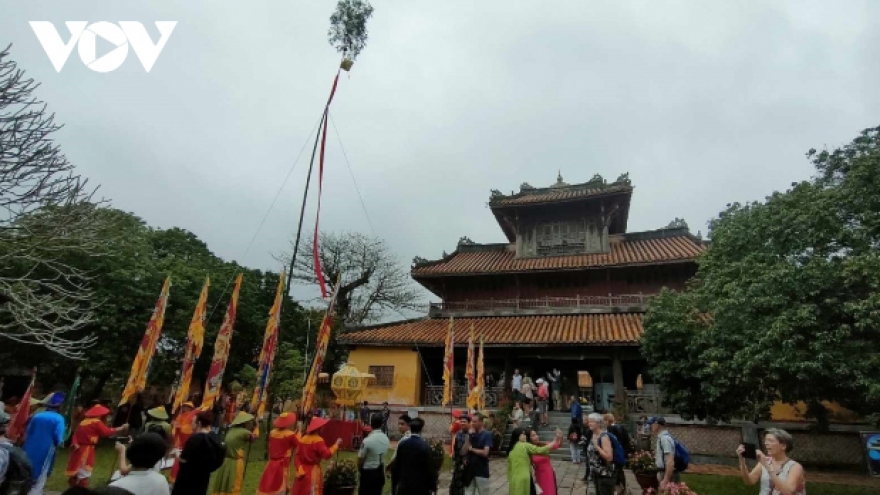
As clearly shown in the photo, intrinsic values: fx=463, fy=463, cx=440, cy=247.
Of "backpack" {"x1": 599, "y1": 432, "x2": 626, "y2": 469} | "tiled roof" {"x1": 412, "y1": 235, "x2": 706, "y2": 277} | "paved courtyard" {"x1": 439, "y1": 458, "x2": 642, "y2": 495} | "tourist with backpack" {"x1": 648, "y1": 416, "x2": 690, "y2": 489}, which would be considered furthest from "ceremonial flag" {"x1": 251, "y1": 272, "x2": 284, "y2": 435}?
"tiled roof" {"x1": 412, "y1": 235, "x2": 706, "y2": 277}

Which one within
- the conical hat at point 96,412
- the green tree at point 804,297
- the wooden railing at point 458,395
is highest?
the green tree at point 804,297

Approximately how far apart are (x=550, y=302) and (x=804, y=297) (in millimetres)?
11571

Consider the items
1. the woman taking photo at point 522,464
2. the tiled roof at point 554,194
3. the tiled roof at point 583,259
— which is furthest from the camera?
the tiled roof at point 554,194

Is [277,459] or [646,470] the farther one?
[646,470]

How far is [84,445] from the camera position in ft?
23.6

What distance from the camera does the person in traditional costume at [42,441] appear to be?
6133 mm

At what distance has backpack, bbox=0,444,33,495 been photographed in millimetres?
4324

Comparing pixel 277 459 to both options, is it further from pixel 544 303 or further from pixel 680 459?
pixel 544 303

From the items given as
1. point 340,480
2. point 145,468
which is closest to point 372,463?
point 340,480

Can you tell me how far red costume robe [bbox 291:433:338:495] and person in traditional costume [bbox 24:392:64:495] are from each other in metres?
3.30

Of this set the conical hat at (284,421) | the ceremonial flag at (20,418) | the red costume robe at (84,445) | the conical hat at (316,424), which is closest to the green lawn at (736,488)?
the conical hat at (316,424)

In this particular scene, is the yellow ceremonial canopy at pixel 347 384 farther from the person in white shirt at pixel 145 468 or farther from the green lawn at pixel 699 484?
the person in white shirt at pixel 145 468

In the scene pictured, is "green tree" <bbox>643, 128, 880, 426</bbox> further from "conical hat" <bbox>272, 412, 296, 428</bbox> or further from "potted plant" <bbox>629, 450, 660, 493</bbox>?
"conical hat" <bbox>272, 412, 296, 428</bbox>

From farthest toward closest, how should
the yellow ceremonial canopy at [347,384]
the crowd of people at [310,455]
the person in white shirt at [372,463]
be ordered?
the yellow ceremonial canopy at [347,384], the person in white shirt at [372,463], the crowd of people at [310,455]
